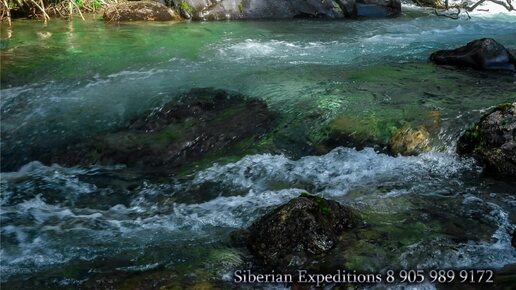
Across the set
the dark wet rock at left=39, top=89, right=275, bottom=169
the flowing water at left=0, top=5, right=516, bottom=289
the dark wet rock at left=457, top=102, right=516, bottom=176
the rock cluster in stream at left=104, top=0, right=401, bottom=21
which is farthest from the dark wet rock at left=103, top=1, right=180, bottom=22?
the dark wet rock at left=457, top=102, right=516, bottom=176

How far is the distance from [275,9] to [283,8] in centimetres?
24

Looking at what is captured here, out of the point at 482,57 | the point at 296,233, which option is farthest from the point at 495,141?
the point at 482,57

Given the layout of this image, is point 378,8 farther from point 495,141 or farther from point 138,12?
point 495,141

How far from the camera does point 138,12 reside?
40.8ft

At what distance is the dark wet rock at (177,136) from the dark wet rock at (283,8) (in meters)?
6.98

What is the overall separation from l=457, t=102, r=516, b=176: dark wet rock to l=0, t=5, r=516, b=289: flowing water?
0.61 feet

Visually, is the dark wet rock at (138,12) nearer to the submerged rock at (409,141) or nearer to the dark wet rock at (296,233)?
the submerged rock at (409,141)

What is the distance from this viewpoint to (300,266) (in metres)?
3.17

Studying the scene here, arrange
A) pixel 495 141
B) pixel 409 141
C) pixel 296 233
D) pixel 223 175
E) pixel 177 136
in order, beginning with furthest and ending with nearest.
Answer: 1. pixel 177 136
2. pixel 409 141
3. pixel 223 175
4. pixel 495 141
5. pixel 296 233

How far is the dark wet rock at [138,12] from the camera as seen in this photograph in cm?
1226

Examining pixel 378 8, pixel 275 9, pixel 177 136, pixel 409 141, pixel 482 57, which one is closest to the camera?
pixel 409 141

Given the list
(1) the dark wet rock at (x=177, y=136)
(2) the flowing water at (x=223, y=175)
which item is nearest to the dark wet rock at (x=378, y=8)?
(2) the flowing water at (x=223, y=175)

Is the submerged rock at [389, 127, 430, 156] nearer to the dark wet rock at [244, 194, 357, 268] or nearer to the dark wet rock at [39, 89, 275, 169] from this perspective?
the dark wet rock at [39, 89, 275, 169]

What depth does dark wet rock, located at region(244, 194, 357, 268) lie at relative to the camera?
3.27 meters
